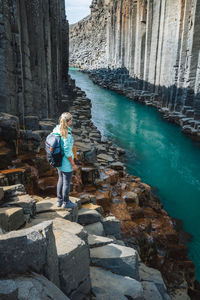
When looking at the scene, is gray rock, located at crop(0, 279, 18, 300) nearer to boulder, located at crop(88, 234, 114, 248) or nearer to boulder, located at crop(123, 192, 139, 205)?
boulder, located at crop(88, 234, 114, 248)

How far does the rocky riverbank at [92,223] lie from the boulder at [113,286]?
1 centimetres

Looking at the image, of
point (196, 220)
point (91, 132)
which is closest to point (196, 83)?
point (91, 132)

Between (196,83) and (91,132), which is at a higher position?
(196,83)

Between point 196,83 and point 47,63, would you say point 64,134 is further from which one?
point 196,83

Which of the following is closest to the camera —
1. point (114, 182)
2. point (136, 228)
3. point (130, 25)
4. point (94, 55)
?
point (136, 228)

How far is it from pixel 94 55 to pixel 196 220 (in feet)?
196

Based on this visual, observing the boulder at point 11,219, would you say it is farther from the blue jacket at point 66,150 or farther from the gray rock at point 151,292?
the gray rock at point 151,292

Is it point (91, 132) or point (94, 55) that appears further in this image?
point (94, 55)

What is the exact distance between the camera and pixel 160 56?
81.1ft

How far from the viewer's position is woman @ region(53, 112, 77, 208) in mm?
3830

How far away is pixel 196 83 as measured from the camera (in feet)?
57.0

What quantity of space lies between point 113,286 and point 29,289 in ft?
4.10

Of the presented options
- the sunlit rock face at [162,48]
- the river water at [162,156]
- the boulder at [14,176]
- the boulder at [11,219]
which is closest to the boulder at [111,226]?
the boulder at [14,176]

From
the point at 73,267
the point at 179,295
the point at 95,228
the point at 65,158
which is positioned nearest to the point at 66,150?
the point at 65,158
